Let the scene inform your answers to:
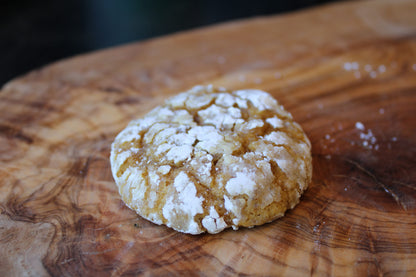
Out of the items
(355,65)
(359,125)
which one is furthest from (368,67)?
(359,125)

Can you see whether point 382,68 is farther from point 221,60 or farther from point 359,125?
point 221,60

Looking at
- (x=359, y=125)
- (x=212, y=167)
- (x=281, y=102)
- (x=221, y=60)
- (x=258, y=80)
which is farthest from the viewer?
(x=221, y=60)

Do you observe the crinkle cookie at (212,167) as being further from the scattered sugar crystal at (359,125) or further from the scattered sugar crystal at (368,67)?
the scattered sugar crystal at (368,67)

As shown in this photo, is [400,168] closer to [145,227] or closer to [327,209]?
[327,209]

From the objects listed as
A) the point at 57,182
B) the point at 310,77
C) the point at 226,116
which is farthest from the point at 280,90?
the point at 57,182

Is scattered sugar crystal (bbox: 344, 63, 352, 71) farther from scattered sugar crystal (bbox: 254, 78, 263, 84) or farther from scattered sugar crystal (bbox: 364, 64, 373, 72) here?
scattered sugar crystal (bbox: 254, 78, 263, 84)

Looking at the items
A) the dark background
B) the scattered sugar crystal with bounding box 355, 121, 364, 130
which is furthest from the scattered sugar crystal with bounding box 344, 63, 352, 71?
the dark background

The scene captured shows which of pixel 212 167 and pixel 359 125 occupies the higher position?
pixel 212 167
